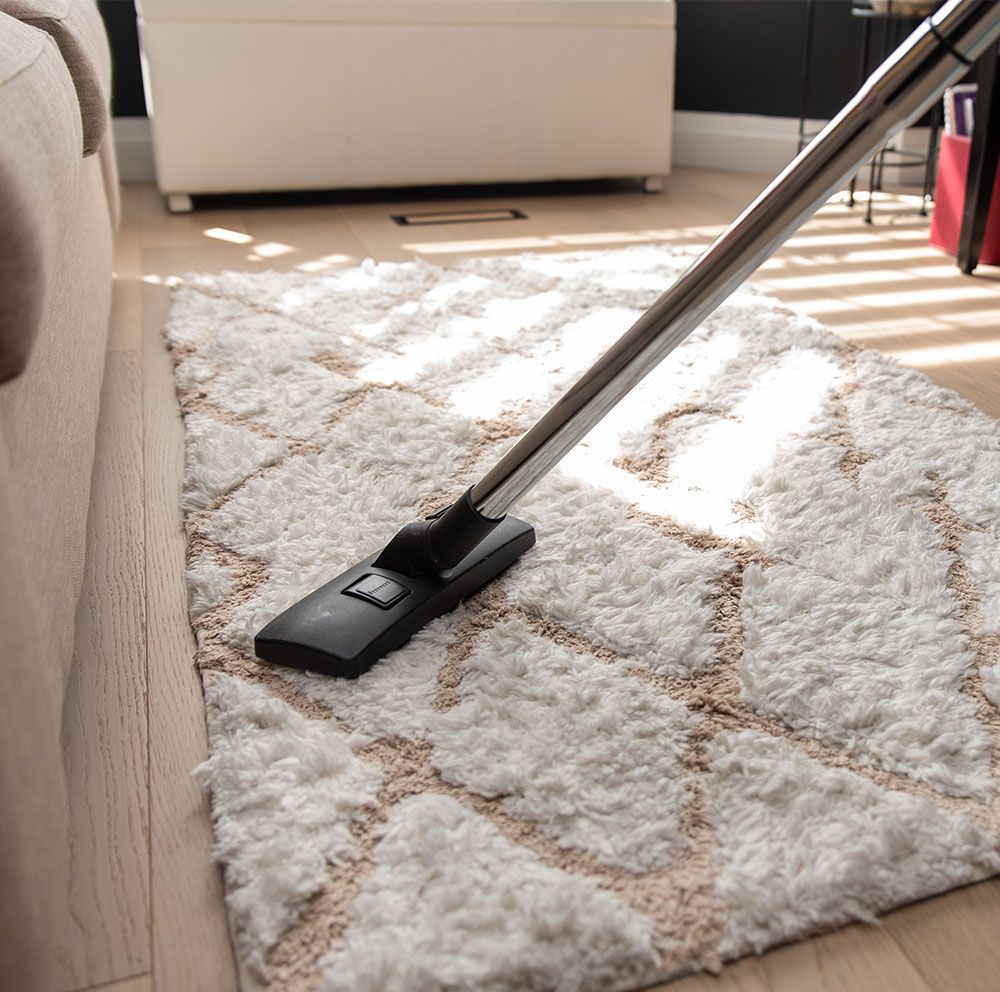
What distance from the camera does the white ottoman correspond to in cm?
278

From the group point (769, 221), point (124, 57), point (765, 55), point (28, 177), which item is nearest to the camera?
point (28, 177)

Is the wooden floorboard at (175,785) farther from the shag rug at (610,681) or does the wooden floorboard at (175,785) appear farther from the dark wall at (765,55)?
the dark wall at (765,55)

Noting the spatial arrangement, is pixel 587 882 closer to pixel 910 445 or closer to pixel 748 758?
pixel 748 758

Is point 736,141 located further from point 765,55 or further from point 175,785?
point 175,785

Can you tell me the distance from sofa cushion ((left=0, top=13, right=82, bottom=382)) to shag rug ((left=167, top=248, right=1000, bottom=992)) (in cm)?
38

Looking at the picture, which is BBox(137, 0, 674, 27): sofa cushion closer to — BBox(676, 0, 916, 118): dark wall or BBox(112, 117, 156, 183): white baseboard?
BBox(676, 0, 916, 118): dark wall

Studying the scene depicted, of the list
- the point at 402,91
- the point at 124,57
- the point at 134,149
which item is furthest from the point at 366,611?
the point at 124,57

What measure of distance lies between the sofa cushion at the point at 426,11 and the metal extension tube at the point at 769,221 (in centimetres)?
223

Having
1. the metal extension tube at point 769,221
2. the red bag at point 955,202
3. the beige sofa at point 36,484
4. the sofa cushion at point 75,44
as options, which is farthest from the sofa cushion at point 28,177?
the red bag at point 955,202

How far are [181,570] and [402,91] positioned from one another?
2133 millimetres

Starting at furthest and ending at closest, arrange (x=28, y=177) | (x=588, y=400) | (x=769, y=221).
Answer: (x=588, y=400) < (x=769, y=221) < (x=28, y=177)

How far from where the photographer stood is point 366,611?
1000mm

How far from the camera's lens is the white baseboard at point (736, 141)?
3.50 meters

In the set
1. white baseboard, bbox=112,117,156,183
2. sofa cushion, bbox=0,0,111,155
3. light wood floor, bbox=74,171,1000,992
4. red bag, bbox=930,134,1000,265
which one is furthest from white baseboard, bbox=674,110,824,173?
sofa cushion, bbox=0,0,111,155
